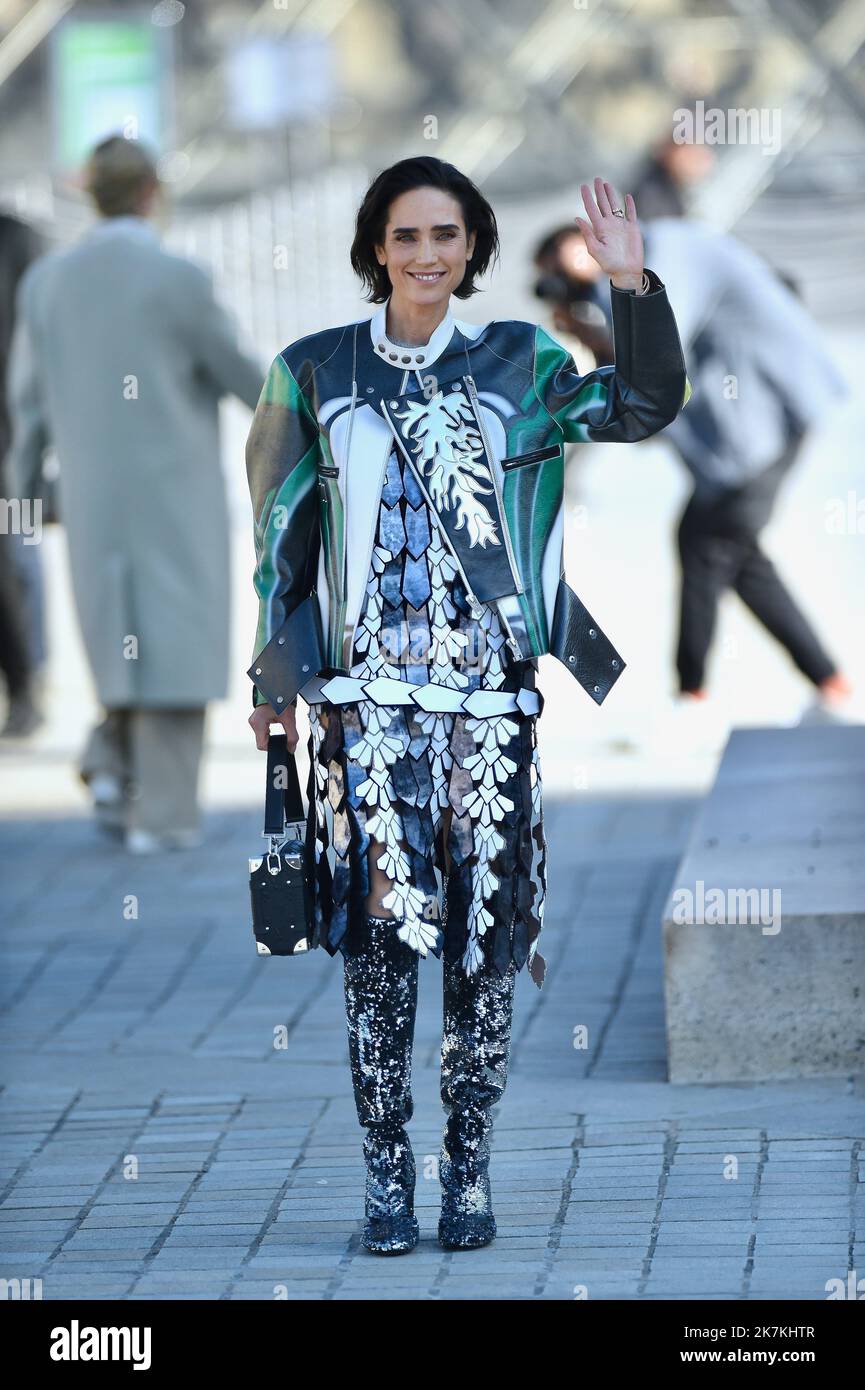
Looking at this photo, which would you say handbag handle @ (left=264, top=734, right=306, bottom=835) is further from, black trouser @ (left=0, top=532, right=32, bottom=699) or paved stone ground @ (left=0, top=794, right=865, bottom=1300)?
black trouser @ (left=0, top=532, right=32, bottom=699)

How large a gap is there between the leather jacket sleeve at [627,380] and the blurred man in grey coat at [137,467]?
385cm

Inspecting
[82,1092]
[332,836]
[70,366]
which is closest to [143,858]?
[70,366]

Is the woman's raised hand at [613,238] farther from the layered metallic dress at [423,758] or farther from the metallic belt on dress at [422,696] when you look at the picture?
the metallic belt on dress at [422,696]

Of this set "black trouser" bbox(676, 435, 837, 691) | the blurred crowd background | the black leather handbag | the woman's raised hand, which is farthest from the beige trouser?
the woman's raised hand

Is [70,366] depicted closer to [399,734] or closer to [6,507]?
[6,507]

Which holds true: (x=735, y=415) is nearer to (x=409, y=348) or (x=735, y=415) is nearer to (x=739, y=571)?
(x=739, y=571)

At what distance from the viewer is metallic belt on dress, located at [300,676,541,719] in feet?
13.2

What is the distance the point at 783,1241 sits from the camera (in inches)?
165

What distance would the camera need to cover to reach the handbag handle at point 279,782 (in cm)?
415

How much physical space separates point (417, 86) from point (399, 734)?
2654 centimetres

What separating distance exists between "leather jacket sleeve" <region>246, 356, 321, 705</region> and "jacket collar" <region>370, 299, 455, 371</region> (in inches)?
5.9

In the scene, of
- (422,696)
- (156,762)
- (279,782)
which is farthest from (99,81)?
(422,696)

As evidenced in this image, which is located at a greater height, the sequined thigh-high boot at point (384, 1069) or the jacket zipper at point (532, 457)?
the jacket zipper at point (532, 457)

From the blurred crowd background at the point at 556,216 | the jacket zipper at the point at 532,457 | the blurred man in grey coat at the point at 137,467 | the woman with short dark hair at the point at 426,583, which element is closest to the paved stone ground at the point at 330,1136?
the woman with short dark hair at the point at 426,583
